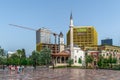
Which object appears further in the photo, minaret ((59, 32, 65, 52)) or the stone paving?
minaret ((59, 32, 65, 52))

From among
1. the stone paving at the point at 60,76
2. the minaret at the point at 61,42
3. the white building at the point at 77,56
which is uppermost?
the minaret at the point at 61,42

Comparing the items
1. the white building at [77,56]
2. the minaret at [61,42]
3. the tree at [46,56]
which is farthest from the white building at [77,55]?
the minaret at [61,42]

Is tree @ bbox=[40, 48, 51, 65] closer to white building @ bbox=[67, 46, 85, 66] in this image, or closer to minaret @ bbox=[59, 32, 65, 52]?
white building @ bbox=[67, 46, 85, 66]

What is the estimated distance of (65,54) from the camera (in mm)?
118688

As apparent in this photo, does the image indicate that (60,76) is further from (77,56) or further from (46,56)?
(77,56)

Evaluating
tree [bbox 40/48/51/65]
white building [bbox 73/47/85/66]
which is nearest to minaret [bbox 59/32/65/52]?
white building [bbox 73/47/85/66]

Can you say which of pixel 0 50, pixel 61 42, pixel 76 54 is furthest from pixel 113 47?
pixel 0 50

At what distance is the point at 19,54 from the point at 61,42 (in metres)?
30.1

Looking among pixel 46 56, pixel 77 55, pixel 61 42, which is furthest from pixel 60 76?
pixel 61 42

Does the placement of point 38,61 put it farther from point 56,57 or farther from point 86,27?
point 86,27

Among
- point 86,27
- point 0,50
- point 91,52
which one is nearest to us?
point 0,50

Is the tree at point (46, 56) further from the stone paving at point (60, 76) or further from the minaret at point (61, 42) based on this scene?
the stone paving at point (60, 76)

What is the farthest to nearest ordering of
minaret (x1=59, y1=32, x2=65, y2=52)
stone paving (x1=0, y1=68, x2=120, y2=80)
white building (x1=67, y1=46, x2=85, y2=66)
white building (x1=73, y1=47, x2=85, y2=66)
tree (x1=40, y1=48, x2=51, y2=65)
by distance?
Answer: minaret (x1=59, y1=32, x2=65, y2=52)
white building (x1=73, y1=47, x2=85, y2=66)
white building (x1=67, y1=46, x2=85, y2=66)
tree (x1=40, y1=48, x2=51, y2=65)
stone paving (x1=0, y1=68, x2=120, y2=80)

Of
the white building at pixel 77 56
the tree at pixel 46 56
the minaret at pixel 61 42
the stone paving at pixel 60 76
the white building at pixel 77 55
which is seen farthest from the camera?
the minaret at pixel 61 42
